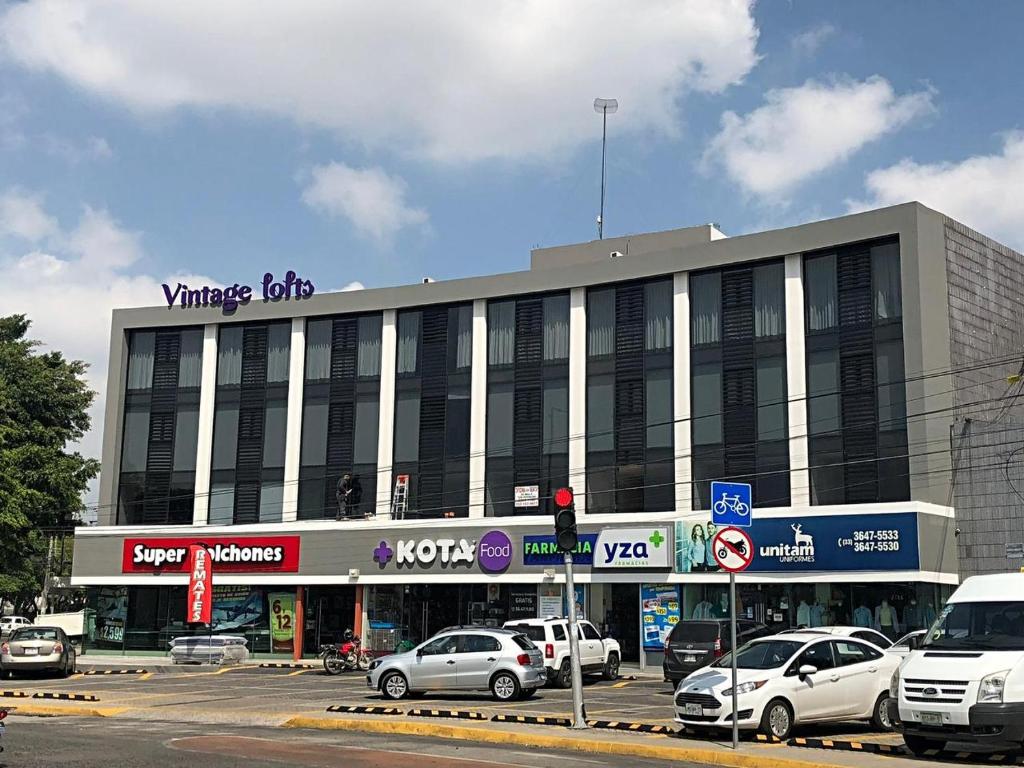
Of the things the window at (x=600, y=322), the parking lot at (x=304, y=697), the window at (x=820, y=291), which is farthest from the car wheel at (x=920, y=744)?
the window at (x=600, y=322)

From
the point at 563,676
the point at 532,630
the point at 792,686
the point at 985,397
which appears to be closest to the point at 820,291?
the point at 985,397

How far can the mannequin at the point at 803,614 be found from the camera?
117 ft

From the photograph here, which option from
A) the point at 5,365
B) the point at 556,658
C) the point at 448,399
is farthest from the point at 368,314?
the point at 5,365

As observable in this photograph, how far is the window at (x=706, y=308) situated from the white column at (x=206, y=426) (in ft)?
65.4

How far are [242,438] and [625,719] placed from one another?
2844cm

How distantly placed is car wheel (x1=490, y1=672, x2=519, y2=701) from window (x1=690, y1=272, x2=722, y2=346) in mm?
18028

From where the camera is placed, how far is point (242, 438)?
46.8 m

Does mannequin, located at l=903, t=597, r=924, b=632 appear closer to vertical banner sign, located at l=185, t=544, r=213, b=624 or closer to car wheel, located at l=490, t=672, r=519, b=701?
car wheel, located at l=490, t=672, r=519, b=701

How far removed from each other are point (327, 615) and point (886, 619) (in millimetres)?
20167

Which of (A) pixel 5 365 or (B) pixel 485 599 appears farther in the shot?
(A) pixel 5 365

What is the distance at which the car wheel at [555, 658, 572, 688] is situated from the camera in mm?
29734

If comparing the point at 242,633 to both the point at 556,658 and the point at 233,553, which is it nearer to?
the point at 233,553

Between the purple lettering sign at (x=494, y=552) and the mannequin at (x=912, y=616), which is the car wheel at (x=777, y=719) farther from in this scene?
the purple lettering sign at (x=494, y=552)

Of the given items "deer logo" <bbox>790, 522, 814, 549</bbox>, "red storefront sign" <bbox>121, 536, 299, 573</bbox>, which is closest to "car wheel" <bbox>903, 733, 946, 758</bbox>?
"deer logo" <bbox>790, 522, 814, 549</bbox>
